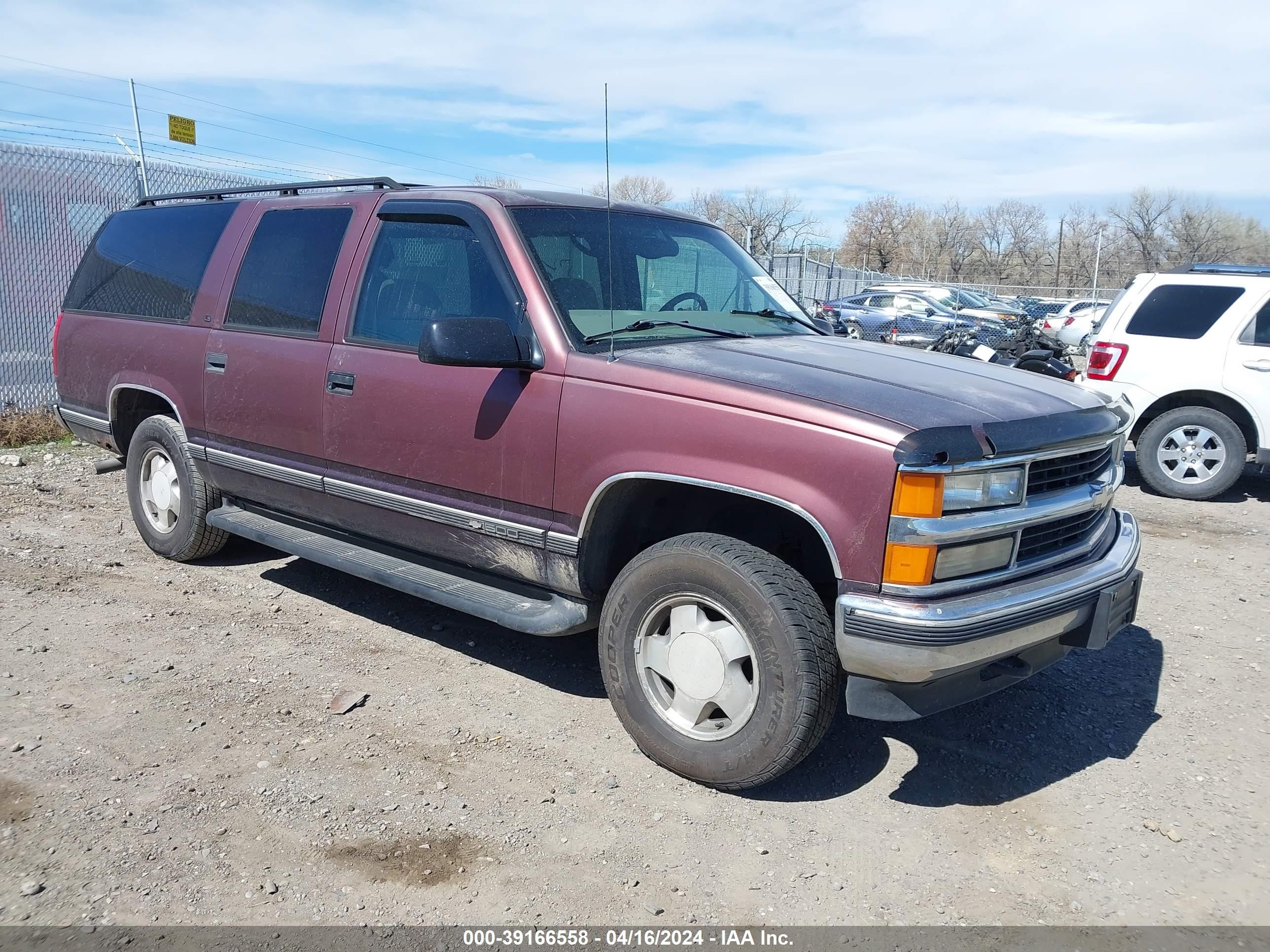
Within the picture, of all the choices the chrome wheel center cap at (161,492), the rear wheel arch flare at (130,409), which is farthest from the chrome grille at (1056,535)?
the chrome wheel center cap at (161,492)

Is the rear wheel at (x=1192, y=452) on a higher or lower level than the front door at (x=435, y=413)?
lower

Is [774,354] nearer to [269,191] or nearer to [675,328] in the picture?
[675,328]

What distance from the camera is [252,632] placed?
4.71 m

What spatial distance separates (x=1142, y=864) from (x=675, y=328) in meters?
2.49

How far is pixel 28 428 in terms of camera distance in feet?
29.4

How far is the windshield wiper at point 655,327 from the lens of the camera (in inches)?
146

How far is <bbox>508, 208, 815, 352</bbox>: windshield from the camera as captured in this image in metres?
3.85

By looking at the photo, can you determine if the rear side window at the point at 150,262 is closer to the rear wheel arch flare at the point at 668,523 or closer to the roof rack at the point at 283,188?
the roof rack at the point at 283,188

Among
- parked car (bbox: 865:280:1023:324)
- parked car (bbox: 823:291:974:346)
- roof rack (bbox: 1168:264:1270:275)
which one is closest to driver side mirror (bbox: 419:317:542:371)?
roof rack (bbox: 1168:264:1270:275)

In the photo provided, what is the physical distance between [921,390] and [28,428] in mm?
8663

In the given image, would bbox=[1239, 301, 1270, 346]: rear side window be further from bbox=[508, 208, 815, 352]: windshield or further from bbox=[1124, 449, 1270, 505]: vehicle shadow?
bbox=[508, 208, 815, 352]: windshield

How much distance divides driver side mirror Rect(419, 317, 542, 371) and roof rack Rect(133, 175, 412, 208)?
131 centimetres

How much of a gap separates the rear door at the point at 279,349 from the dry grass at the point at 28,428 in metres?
5.03

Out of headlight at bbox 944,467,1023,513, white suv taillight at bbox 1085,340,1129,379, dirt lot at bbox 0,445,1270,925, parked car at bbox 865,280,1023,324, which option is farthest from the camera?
parked car at bbox 865,280,1023,324
